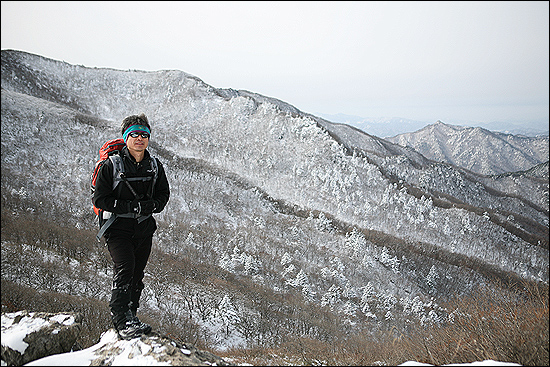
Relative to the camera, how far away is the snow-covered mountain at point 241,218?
18.4 metres

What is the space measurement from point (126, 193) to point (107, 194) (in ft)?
0.83

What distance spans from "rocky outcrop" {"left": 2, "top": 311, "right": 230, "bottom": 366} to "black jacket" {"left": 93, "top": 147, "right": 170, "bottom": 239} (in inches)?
64.6

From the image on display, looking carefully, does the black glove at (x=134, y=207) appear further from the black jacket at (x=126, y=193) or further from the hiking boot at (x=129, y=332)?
the hiking boot at (x=129, y=332)

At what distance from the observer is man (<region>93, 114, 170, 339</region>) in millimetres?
4020

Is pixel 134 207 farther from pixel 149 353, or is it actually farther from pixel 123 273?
pixel 149 353

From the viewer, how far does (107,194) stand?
3.99m

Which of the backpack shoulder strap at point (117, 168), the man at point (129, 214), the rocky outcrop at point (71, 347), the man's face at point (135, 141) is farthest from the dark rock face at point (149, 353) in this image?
the man's face at point (135, 141)

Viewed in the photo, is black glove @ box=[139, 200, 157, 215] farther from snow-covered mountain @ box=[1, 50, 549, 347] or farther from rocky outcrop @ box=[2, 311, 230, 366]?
snow-covered mountain @ box=[1, 50, 549, 347]

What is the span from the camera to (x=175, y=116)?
69250 millimetres

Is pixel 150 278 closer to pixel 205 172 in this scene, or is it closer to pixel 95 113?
pixel 205 172

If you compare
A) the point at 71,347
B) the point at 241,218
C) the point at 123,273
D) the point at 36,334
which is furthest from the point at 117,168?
the point at 241,218

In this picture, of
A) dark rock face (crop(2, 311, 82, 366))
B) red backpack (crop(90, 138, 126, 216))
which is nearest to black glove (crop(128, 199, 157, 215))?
red backpack (crop(90, 138, 126, 216))

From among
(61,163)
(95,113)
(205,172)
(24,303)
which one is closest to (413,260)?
(205,172)

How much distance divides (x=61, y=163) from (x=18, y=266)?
27420 millimetres
